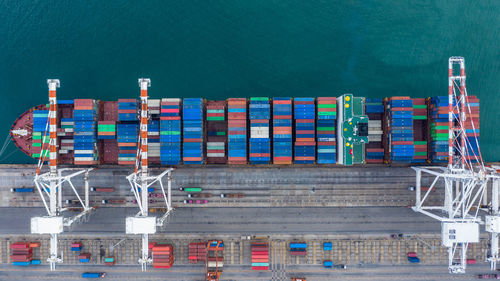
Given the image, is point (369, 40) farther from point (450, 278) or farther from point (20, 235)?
point (20, 235)

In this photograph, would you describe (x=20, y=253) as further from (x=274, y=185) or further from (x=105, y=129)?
(x=274, y=185)

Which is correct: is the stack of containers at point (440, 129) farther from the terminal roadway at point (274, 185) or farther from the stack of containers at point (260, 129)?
the stack of containers at point (260, 129)

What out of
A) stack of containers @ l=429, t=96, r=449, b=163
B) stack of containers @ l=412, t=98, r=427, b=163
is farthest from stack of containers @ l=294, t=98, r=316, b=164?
stack of containers @ l=429, t=96, r=449, b=163

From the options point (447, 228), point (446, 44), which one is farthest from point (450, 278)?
point (446, 44)

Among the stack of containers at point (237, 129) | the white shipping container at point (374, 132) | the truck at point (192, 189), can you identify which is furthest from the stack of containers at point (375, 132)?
the truck at point (192, 189)

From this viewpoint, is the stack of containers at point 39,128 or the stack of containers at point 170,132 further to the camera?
the stack of containers at point 39,128

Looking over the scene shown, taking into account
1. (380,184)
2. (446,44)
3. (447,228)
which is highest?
(446,44)
